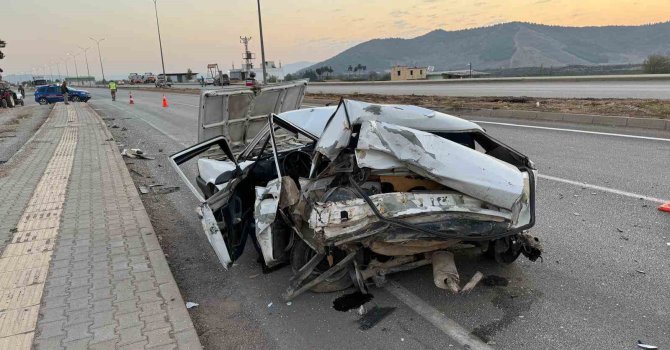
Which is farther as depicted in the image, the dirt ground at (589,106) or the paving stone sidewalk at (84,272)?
the dirt ground at (589,106)

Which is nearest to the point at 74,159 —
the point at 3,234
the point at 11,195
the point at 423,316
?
the point at 11,195

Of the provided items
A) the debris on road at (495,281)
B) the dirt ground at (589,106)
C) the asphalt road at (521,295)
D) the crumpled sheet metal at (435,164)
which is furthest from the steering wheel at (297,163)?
the dirt ground at (589,106)

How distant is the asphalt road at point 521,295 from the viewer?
9.55 feet

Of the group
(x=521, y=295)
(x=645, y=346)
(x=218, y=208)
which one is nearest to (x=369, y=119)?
(x=218, y=208)

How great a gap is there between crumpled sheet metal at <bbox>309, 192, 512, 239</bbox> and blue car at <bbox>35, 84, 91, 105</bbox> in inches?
1620

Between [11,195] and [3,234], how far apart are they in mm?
2024

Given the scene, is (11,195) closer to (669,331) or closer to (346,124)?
(346,124)

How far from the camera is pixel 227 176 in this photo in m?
4.47

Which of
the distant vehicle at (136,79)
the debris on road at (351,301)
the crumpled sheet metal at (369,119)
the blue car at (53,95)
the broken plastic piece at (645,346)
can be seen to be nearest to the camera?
the broken plastic piece at (645,346)

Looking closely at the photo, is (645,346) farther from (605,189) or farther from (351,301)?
(605,189)

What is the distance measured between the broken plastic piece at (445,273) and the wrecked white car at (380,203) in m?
0.03

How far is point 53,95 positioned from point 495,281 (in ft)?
141

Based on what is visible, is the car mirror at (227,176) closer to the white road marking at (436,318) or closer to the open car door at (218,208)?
the open car door at (218,208)

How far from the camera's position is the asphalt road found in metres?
2.91
